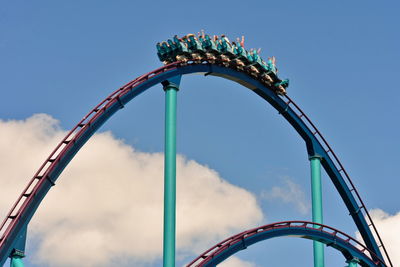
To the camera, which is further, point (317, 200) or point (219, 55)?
point (317, 200)

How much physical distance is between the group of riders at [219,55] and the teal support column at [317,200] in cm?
260

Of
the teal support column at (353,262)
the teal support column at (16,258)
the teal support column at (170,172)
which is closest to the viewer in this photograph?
the teal support column at (16,258)

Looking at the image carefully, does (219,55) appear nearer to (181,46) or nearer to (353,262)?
(181,46)

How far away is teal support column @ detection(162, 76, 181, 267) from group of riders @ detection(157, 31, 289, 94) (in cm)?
115

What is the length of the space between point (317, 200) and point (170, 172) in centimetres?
735

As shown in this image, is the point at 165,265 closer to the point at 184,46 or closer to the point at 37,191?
the point at 37,191

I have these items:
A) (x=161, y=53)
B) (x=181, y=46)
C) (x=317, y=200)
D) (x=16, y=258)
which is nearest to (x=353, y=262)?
(x=317, y=200)

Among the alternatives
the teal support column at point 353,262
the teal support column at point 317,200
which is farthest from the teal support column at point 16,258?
the teal support column at point 317,200

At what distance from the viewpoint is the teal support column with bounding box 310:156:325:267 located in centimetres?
2609

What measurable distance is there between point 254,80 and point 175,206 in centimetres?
631

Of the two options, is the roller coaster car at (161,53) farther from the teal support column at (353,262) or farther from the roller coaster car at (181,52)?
the teal support column at (353,262)

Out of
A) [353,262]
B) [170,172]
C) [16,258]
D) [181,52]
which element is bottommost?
[16,258]

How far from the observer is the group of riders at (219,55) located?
23.2 metres

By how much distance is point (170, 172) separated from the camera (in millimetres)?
20969
